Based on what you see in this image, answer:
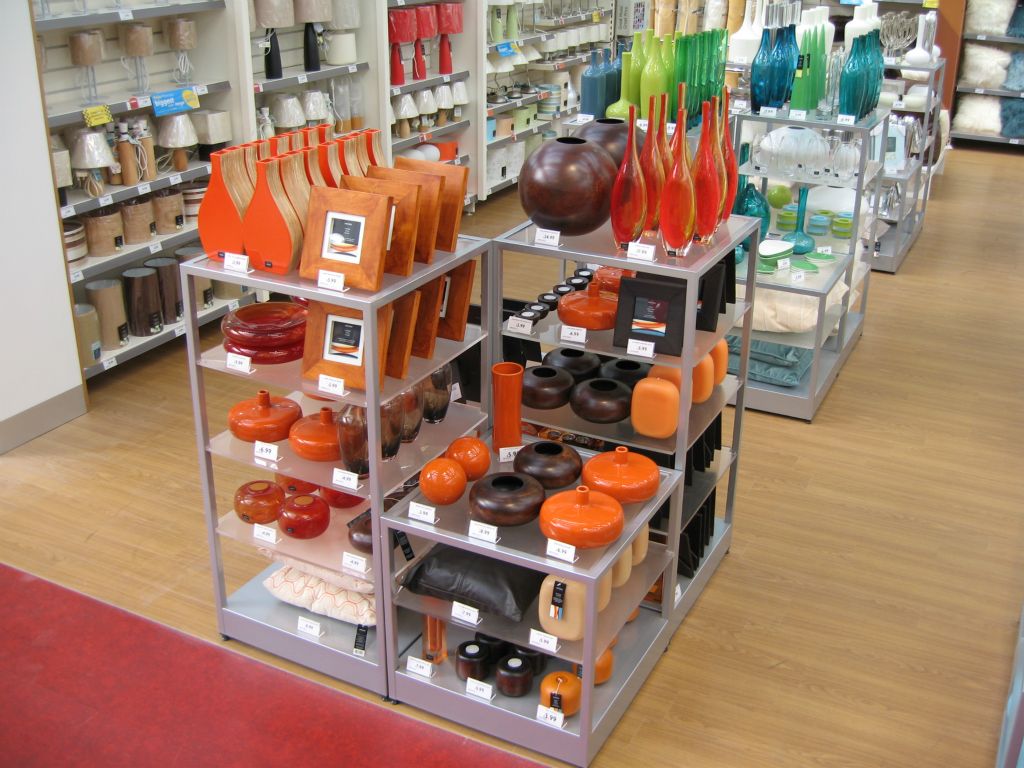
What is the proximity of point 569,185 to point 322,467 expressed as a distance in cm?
98

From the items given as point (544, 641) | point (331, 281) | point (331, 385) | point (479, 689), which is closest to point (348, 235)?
point (331, 281)

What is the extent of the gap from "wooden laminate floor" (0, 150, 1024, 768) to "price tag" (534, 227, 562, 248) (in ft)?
4.10

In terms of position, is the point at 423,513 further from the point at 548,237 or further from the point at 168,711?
the point at 168,711

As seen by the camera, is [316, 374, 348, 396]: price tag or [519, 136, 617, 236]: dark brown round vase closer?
[316, 374, 348, 396]: price tag

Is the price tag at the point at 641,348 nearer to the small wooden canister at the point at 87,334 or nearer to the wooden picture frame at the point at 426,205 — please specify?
the wooden picture frame at the point at 426,205

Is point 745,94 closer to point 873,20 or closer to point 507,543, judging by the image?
point 873,20

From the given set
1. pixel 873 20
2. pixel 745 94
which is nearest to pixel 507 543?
pixel 745 94

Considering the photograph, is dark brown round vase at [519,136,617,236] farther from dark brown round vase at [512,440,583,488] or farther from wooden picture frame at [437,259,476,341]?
dark brown round vase at [512,440,583,488]

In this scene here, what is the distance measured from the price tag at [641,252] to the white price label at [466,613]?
0.98 m

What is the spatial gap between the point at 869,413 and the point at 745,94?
1.73 m

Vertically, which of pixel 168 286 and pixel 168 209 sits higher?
pixel 168 209

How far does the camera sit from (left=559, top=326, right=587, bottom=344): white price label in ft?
9.59

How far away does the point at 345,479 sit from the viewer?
108 inches

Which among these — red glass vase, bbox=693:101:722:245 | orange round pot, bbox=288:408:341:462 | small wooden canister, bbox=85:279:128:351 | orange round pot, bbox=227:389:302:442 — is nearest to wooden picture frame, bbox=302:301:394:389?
orange round pot, bbox=288:408:341:462
